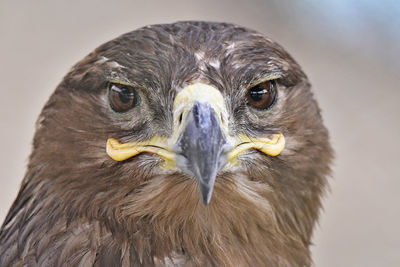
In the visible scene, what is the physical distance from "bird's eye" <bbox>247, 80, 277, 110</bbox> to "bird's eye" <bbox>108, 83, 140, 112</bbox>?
0.33 meters

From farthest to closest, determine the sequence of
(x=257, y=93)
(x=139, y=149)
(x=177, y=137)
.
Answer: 1. (x=257, y=93)
2. (x=139, y=149)
3. (x=177, y=137)

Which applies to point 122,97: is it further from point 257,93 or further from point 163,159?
point 257,93

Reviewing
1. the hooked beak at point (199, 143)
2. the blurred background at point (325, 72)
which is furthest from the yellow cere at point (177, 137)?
the blurred background at point (325, 72)

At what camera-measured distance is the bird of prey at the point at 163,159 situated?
2.16 metres

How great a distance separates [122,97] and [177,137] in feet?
0.84

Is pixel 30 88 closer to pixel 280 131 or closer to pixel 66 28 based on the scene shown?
pixel 66 28

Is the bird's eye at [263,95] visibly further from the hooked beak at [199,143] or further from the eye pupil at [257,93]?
the hooked beak at [199,143]

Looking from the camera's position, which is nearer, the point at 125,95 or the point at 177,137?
the point at 177,137

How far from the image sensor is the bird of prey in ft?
7.10

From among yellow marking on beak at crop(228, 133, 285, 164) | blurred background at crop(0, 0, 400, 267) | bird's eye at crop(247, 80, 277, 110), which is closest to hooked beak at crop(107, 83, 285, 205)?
yellow marking on beak at crop(228, 133, 285, 164)

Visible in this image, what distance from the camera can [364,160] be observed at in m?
5.65

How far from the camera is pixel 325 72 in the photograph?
6.29m

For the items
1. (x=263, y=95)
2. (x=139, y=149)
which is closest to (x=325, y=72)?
(x=263, y=95)

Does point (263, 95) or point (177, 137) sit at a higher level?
point (263, 95)
